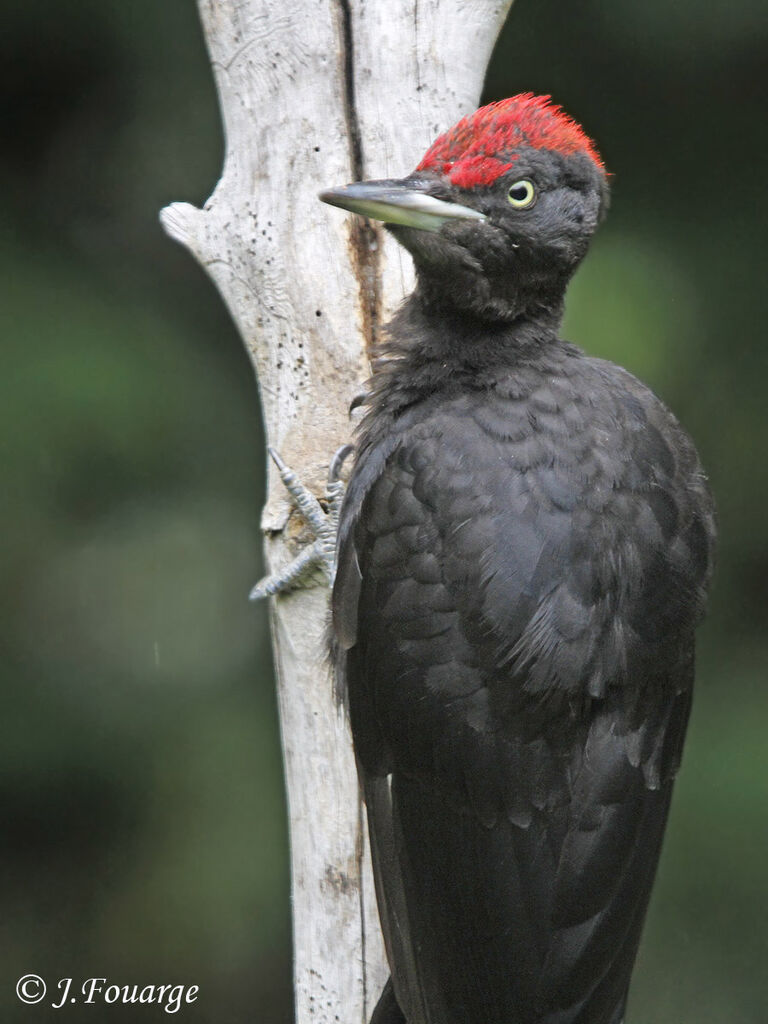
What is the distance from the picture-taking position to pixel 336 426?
2.67 metres

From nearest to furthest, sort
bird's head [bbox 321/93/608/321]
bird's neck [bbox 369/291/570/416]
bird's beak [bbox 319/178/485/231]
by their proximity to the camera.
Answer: bird's beak [bbox 319/178/485/231]
bird's head [bbox 321/93/608/321]
bird's neck [bbox 369/291/570/416]

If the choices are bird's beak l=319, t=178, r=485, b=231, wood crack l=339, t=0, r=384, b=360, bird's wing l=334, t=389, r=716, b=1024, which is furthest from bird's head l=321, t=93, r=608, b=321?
bird's wing l=334, t=389, r=716, b=1024

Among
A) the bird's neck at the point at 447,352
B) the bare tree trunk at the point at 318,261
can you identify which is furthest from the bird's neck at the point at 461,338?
the bare tree trunk at the point at 318,261

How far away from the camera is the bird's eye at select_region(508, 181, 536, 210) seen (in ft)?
7.98

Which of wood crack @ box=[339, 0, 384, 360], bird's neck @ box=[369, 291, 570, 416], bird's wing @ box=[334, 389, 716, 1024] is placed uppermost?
wood crack @ box=[339, 0, 384, 360]

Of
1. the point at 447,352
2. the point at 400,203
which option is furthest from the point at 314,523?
the point at 400,203

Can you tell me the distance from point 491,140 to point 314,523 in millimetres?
765

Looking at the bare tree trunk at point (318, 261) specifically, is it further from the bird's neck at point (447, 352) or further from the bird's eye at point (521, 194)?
the bird's eye at point (521, 194)

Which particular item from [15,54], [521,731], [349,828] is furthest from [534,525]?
[15,54]

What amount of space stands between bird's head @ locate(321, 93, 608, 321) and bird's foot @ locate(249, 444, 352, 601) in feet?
1.25

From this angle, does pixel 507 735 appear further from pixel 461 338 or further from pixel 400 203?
pixel 400 203

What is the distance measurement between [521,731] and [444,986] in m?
0.46

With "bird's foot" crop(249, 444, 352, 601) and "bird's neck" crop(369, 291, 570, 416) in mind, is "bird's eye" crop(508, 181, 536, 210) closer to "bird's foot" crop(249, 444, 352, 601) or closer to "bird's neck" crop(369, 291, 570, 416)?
"bird's neck" crop(369, 291, 570, 416)

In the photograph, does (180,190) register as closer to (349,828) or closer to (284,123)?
(284,123)
